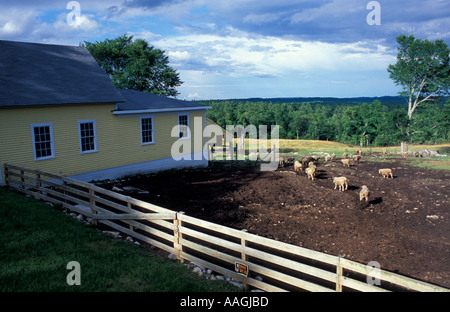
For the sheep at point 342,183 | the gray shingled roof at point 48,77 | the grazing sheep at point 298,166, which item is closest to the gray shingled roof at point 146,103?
the gray shingled roof at point 48,77

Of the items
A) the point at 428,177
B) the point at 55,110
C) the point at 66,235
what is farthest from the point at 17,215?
the point at 428,177

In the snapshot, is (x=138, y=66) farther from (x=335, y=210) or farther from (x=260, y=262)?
(x=260, y=262)

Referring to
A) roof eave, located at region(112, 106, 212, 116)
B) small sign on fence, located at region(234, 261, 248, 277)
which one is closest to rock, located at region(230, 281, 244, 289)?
small sign on fence, located at region(234, 261, 248, 277)

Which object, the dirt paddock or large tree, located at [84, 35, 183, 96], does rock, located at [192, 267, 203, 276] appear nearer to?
the dirt paddock

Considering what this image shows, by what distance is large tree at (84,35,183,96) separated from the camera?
43.8 metres

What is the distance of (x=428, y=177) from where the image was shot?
1920 cm

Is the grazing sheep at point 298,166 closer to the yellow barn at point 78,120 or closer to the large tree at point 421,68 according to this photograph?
the yellow barn at point 78,120

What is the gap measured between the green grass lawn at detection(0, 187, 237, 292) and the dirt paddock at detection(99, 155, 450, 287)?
408 cm

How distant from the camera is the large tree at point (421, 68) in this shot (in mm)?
58969

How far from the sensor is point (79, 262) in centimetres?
650

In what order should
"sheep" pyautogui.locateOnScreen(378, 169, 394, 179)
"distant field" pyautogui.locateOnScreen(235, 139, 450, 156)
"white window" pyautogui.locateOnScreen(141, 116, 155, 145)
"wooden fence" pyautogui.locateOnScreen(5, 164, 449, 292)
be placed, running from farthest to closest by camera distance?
"distant field" pyautogui.locateOnScreen(235, 139, 450, 156), "white window" pyautogui.locateOnScreen(141, 116, 155, 145), "sheep" pyautogui.locateOnScreen(378, 169, 394, 179), "wooden fence" pyautogui.locateOnScreen(5, 164, 449, 292)

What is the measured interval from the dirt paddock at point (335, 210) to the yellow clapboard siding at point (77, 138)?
6.83 feet

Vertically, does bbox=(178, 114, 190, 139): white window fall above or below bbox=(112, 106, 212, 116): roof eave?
below
